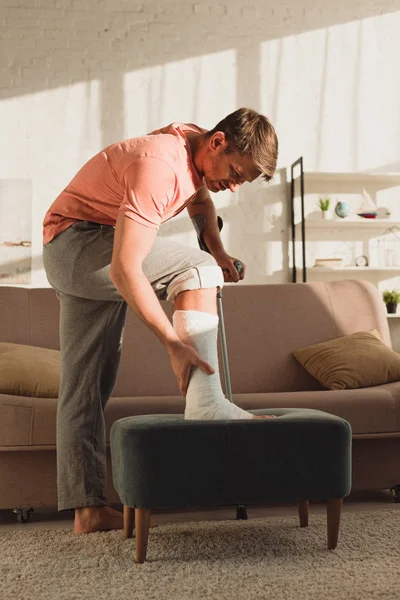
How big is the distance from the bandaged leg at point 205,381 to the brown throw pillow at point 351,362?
Result: 1.21 m

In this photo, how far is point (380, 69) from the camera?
617 cm

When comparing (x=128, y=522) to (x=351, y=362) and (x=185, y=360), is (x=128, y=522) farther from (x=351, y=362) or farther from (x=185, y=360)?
(x=351, y=362)

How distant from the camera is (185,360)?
1849 millimetres

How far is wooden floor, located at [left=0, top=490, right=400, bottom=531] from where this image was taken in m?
2.60

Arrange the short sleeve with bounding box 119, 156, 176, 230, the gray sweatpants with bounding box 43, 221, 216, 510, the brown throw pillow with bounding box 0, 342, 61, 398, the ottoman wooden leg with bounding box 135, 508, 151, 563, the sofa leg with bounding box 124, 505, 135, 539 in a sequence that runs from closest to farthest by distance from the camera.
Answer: the short sleeve with bounding box 119, 156, 176, 230 → the ottoman wooden leg with bounding box 135, 508, 151, 563 → the sofa leg with bounding box 124, 505, 135, 539 → the gray sweatpants with bounding box 43, 221, 216, 510 → the brown throw pillow with bounding box 0, 342, 61, 398

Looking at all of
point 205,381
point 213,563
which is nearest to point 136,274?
point 205,381

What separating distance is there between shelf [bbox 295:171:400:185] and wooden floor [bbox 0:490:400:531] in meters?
3.32

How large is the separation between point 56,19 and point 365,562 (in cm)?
502

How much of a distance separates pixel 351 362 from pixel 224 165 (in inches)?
55.8

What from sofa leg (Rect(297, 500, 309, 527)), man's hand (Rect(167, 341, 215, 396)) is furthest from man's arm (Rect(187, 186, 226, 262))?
sofa leg (Rect(297, 500, 309, 527))

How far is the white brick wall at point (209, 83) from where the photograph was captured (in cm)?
579

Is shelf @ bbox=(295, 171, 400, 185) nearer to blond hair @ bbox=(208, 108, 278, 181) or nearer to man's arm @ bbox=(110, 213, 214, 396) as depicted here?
blond hair @ bbox=(208, 108, 278, 181)

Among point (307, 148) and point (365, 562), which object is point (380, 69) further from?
point (365, 562)

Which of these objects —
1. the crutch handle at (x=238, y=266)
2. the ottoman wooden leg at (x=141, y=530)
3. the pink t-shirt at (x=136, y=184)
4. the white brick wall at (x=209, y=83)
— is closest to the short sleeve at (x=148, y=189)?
the pink t-shirt at (x=136, y=184)
